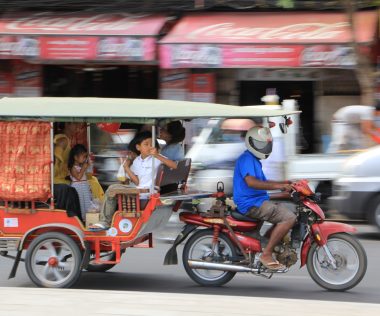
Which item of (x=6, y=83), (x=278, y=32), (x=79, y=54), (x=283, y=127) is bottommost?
(x=283, y=127)

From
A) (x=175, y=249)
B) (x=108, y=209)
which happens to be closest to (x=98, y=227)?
(x=108, y=209)

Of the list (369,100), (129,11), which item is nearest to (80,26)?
(129,11)

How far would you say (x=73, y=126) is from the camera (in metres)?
8.42

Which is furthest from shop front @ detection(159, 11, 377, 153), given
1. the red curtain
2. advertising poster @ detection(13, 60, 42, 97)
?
the red curtain

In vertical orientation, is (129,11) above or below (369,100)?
above

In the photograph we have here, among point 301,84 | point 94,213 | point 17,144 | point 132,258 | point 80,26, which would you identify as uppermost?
point 80,26

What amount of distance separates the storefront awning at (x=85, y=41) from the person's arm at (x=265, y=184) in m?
8.84

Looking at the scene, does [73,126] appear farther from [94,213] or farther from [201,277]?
[201,277]

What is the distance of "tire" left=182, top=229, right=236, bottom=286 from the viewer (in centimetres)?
789

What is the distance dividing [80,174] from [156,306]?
238 centimetres

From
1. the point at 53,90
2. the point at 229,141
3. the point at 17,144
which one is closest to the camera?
the point at 17,144

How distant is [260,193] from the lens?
25.7 feet

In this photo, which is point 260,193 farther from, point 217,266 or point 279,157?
point 279,157

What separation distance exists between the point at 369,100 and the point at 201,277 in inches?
297
